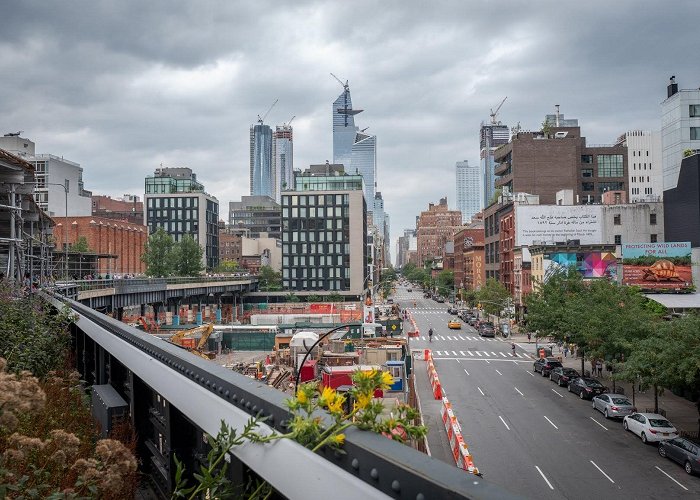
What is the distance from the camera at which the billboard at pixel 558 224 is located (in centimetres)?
7419

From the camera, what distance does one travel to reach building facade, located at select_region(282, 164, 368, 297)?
12644 centimetres

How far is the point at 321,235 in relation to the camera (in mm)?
127375

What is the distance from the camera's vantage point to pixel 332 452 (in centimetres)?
305

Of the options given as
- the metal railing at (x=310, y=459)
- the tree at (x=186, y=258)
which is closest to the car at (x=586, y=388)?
the metal railing at (x=310, y=459)

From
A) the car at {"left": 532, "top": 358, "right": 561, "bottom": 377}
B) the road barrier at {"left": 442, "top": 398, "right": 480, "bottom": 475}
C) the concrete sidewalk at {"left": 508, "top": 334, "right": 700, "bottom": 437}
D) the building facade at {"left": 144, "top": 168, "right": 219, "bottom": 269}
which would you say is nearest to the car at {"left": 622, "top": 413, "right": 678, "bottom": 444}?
the concrete sidewalk at {"left": 508, "top": 334, "right": 700, "bottom": 437}

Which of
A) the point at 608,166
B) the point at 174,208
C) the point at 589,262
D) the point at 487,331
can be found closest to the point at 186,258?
the point at 174,208

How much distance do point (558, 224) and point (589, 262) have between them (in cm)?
1171

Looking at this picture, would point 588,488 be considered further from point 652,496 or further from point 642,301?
point 642,301

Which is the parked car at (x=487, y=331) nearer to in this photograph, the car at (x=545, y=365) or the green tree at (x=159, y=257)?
the car at (x=545, y=365)

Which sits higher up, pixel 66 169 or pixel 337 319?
pixel 66 169

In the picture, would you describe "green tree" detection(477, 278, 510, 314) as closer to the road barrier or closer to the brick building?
the road barrier

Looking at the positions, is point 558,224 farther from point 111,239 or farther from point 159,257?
point 111,239

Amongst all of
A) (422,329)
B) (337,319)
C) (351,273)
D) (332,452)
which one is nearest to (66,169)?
(351,273)

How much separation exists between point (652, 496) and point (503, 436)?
8.07m
